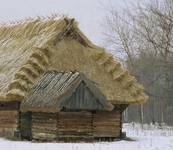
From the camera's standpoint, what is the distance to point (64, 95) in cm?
2472

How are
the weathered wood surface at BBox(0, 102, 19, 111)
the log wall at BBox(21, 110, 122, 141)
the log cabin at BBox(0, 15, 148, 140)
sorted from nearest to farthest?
the log wall at BBox(21, 110, 122, 141), the log cabin at BBox(0, 15, 148, 140), the weathered wood surface at BBox(0, 102, 19, 111)

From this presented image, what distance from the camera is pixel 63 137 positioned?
25.5 metres

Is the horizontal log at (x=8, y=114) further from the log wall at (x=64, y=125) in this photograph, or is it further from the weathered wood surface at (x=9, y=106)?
the log wall at (x=64, y=125)

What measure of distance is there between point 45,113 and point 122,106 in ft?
14.5

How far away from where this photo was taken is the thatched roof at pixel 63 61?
27016mm

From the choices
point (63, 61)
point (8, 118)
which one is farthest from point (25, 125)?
point (63, 61)

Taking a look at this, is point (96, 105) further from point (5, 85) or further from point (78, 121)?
point (5, 85)

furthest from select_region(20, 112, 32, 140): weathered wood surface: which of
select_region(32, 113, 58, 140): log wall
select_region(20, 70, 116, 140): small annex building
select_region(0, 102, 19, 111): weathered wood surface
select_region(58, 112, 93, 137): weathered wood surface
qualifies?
select_region(58, 112, 93, 137): weathered wood surface

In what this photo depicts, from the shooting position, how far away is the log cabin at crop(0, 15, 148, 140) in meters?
26.8

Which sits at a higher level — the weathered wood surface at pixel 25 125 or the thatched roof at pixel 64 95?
the thatched roof at pixel 64 95

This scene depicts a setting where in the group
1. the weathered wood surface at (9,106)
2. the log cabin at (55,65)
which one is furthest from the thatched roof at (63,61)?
the weathered wood surface at (9,106)

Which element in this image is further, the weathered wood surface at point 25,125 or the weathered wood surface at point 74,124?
the weathered wood surface at point 25,125

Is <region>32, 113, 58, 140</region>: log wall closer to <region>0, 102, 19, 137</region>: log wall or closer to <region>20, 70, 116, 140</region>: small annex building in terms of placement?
<region>20, 70, 116, 140</region>: small annex building

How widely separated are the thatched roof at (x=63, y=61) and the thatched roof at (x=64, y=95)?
762 millimetres
